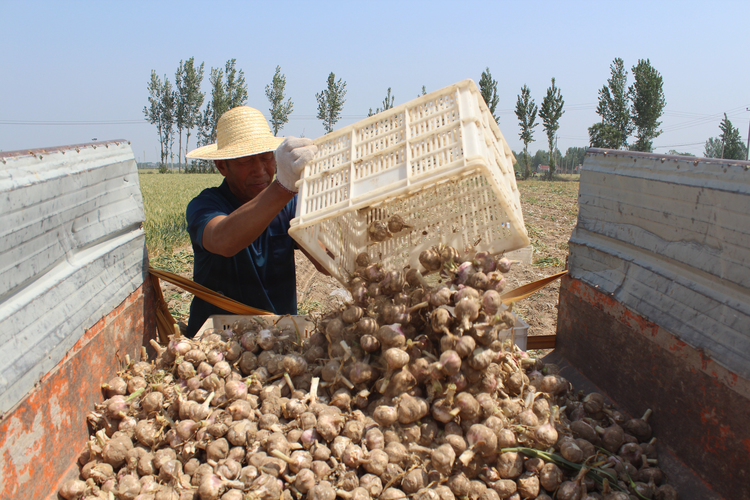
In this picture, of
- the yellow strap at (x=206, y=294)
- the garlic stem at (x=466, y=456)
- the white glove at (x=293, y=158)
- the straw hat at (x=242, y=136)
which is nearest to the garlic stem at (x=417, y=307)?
the garlic stem at (x=466, y=456)

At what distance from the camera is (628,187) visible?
7.62 feet

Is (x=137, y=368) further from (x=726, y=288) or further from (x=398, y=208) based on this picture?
(x=726, y=288)

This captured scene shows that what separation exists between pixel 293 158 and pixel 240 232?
0.54 meters

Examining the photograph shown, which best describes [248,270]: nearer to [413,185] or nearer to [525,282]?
[413,185]

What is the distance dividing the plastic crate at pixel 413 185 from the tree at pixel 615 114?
42194mm

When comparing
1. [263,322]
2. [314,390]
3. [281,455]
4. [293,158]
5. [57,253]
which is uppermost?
[293,158]

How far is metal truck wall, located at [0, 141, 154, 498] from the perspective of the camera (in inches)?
62.4

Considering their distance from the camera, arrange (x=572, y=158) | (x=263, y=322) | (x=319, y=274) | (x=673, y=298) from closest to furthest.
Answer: (x=673, y=298), (x=263, y=322), (x=319, y=274), (x=572, y=158)

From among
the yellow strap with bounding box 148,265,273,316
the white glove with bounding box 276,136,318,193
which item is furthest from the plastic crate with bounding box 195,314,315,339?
the white glove with bounding box 276,136,318,193

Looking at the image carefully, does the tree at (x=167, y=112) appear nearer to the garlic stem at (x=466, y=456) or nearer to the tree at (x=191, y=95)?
the tree at (x=191, y=95)

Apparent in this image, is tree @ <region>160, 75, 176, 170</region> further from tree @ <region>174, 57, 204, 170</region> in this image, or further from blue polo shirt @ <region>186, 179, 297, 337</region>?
blue polo shirt @ <region>186, 179, 297, 337</region>

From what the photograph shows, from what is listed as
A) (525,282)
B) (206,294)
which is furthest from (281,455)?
(525,282)

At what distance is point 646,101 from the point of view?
3844 centimetres

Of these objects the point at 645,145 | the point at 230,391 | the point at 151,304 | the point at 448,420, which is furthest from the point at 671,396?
the point at 645,145
